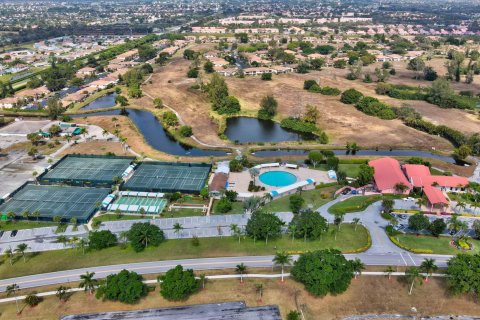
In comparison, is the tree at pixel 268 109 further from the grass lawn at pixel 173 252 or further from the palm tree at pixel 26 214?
the palm tree at pixel 26 214

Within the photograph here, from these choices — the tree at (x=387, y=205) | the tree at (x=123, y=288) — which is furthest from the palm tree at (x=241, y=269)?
the tree at (x=387, y=205)

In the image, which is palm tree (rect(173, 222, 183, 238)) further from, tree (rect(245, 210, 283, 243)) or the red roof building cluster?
the red roof building cluster

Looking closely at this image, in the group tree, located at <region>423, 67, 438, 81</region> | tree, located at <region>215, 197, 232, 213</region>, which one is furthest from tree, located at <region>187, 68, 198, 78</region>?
tree, located at <region>215, 197, 232, 213</region>

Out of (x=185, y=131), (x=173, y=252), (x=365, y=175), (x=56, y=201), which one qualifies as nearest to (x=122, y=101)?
(x=185, y=131)

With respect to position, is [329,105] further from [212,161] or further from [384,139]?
[212,161]

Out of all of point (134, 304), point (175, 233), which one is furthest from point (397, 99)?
point (134, 304)

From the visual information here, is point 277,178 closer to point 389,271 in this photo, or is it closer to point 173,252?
point 173,252
